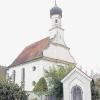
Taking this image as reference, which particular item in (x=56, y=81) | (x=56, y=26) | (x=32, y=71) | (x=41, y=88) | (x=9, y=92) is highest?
(x=56, y=26)

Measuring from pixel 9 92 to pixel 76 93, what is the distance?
10193 millimetres

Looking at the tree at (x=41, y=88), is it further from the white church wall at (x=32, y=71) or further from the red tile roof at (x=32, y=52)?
the red tile roof at (x=32, y=52)

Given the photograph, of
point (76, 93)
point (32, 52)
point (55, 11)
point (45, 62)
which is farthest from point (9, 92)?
point (55, 11)

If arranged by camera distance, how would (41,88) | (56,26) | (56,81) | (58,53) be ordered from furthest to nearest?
(56,26) < (58,53) < (41,88) < (56,81)

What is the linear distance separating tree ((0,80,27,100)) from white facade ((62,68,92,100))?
7872mm

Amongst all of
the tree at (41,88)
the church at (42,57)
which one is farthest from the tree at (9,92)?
the church at (42,57)

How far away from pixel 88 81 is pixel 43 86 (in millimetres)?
6381

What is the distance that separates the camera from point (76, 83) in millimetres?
31609

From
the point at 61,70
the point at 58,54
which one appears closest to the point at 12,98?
the point at 61,70

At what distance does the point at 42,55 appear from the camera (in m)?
39.4

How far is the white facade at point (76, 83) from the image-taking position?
31094mm

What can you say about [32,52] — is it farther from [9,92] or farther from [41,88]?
[9,92]

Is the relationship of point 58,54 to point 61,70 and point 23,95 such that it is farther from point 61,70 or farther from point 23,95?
point 23,95

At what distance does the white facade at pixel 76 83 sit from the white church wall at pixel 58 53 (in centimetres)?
908
